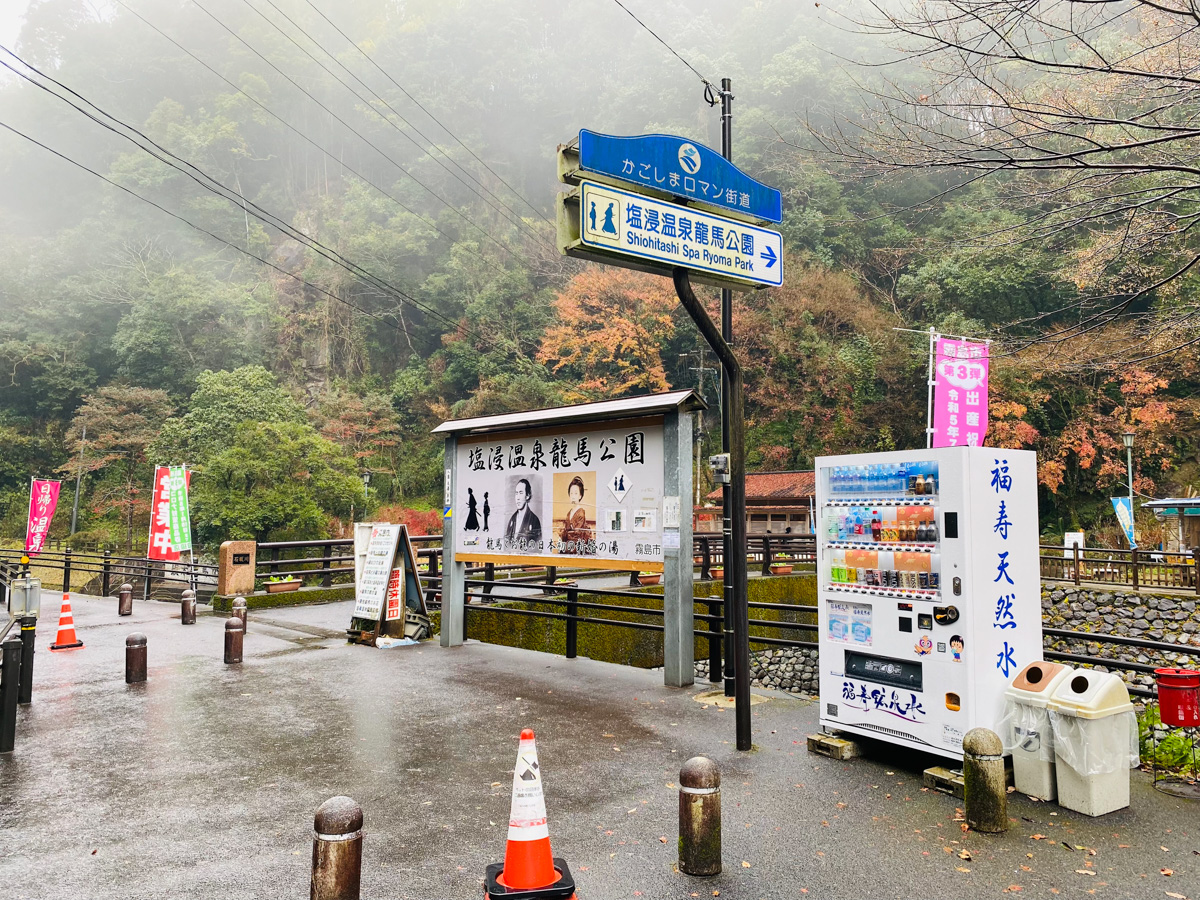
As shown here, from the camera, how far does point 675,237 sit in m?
5.52

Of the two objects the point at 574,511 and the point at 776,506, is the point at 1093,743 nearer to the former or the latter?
the point at 574,511

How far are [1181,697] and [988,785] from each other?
1.50 meters

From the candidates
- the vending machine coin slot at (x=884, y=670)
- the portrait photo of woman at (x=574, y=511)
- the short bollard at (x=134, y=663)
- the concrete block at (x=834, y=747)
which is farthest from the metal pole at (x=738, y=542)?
the short bollard at (x=134, y=663)

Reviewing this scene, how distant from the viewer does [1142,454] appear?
29.3 m

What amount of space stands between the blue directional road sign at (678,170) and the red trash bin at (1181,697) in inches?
167

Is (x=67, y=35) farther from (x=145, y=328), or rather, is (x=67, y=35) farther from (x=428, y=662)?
(x=428, y=662)

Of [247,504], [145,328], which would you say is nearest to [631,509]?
[247,504]

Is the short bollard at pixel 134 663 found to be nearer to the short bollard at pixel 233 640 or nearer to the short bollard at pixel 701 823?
the short bollard at pixel 233 640

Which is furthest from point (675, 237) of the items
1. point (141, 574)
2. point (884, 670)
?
point (141, 574)

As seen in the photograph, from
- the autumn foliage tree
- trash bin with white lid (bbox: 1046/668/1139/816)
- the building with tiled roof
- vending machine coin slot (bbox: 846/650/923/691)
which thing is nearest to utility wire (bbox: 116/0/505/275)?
the autumn foliage tree

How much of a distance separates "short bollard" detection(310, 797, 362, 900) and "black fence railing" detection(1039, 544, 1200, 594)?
2280cm

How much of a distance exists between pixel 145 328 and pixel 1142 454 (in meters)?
53.1

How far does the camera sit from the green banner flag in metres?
20.4

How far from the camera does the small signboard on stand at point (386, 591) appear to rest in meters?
10.4
